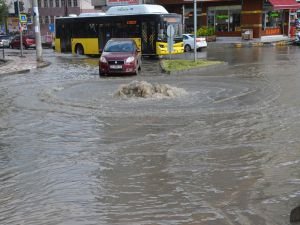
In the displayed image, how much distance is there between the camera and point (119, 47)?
864 inches

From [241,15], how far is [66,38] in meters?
19.0

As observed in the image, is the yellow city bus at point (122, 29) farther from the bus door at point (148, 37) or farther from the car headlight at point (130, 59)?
the car headlight at point (130, 59)

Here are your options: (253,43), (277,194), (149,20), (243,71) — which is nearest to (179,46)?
(149,20)

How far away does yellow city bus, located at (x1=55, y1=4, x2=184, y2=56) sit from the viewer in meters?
30.2

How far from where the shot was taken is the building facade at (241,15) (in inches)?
1791

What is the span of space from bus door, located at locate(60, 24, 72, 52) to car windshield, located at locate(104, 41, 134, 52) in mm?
13807

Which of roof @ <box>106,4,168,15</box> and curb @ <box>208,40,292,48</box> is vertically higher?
roof @ <box>106,4,168,15</box>

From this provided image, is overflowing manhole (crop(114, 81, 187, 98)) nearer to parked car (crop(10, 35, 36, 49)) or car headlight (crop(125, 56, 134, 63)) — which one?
car headlight (crop(125, 56, 134, 63))

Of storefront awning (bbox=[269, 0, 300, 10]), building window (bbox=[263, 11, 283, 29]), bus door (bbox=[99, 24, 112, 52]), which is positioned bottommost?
bus door (bbox=[99, 24, 112, 52])

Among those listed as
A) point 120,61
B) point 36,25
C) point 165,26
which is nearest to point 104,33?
point 165,26

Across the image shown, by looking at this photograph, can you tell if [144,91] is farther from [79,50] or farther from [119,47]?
[79,50]

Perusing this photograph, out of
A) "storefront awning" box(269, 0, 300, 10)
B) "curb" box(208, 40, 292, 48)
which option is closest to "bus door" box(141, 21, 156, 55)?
"curb" box(208, 40, 292, 48)

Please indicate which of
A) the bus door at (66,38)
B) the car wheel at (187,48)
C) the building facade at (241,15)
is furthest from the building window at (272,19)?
the bus door at (66,38)

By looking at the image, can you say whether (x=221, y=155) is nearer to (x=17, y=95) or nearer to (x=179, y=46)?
(x=17, y=95)
